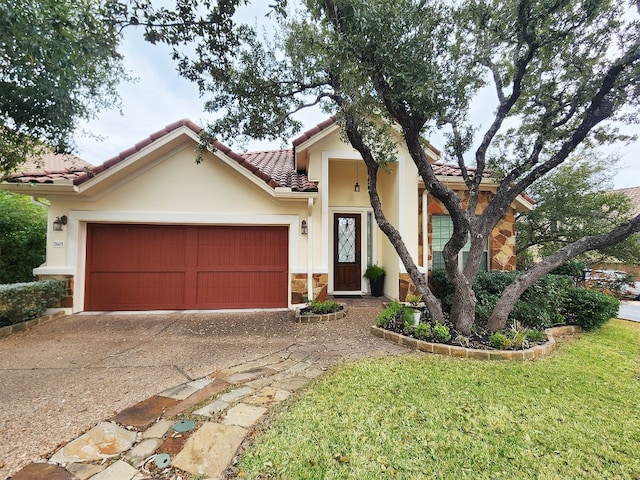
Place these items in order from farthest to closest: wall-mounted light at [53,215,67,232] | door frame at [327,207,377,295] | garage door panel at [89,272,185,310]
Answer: door frame at [327,207,377,295] → garage door panel at [89,272,185,310] → wall-mounted light at [53,215,67,232]

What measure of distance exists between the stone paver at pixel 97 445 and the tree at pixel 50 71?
483cm

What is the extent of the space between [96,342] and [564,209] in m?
15.4

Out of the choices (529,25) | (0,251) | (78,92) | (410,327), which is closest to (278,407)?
(410,327)

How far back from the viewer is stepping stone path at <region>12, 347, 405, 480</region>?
222cm

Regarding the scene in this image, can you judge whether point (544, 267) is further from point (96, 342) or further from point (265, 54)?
point (96, 342)

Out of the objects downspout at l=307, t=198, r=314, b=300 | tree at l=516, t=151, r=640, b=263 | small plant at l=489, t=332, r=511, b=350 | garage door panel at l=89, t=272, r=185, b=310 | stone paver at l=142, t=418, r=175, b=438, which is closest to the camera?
stone paver at l=142, t=418, r=175, b=438

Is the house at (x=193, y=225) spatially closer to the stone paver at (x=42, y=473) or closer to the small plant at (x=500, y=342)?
the small plant at (x=500, y=342)

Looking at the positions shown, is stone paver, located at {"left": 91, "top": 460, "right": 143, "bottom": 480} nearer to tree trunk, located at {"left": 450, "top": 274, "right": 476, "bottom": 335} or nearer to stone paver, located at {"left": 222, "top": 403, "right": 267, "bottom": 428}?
stone paver, located at {"left": 222, "top": 403, "right": 267, "bottom": 428}

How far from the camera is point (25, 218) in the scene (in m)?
8.16

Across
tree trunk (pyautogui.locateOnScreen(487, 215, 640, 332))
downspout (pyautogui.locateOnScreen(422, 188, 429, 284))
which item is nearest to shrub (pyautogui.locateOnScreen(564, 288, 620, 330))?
tree trunk (pyautogui.locateOnScreen(487, 215, 640, 332))

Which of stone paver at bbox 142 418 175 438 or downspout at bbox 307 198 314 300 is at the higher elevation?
downspout at bbox 307 198 314 300

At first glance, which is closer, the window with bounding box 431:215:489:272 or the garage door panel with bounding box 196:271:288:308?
the garage door panel with bounding box 196:271:288:308

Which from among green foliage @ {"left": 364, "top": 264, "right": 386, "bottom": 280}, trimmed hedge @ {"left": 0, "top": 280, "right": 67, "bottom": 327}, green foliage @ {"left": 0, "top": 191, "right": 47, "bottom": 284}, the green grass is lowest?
the green grass

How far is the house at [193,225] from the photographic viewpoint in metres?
7.14
